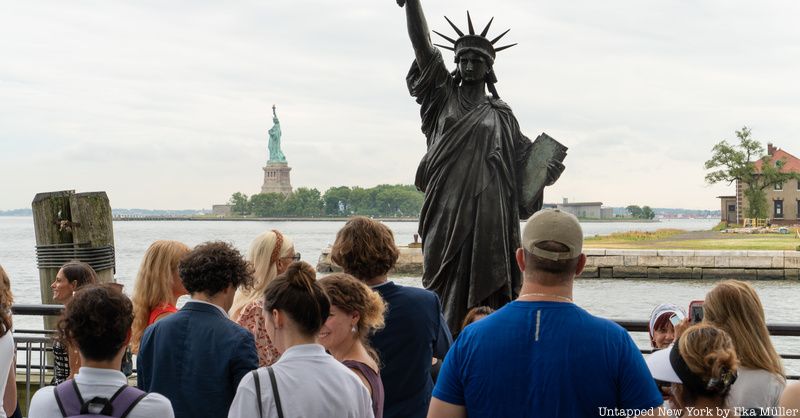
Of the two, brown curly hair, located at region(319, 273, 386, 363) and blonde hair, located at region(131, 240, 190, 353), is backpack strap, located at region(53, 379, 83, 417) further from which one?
blonde hair, located at region(131, 240, 190, 353)

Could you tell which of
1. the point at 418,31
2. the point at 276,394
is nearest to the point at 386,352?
the point at 276,394

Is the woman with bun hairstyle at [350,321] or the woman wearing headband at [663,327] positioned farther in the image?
the woman wearing headband at [663,327]

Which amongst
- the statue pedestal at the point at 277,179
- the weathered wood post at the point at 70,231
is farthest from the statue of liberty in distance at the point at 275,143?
the weathered wood post at the point at 70,231

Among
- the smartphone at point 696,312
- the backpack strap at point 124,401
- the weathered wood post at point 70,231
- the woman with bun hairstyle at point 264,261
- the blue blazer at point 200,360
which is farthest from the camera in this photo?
the weathered wood post at point 70,231

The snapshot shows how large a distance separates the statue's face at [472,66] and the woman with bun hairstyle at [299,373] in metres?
2.89

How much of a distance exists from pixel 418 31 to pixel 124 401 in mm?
3297

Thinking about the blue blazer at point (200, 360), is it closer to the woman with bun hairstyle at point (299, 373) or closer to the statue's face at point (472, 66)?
the woman with bun hairstyle at point (299, 373)

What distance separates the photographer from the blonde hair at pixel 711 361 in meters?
2.79

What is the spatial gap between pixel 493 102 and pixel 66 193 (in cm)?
500

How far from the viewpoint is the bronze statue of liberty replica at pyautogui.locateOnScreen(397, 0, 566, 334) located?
18.0ft

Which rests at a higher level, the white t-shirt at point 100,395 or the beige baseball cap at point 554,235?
the beige baseball cap at point 554,235

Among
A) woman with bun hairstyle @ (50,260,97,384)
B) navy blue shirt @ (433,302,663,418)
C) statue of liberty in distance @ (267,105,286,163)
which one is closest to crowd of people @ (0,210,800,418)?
navy blue shirt @ (433,302,663,418)

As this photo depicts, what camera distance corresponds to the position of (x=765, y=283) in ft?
128

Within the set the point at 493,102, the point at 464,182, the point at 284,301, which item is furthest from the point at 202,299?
the point at 493,102
